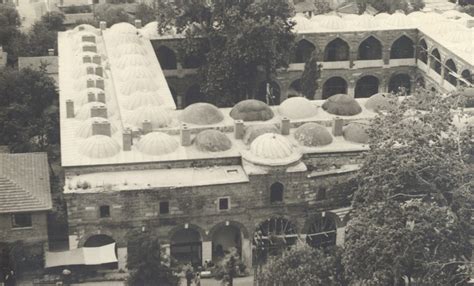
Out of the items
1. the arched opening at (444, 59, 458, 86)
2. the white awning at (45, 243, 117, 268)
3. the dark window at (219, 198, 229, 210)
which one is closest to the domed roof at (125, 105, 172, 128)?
the dark window at (219, 198, 229, 210)

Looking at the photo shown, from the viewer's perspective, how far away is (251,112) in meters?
54.5

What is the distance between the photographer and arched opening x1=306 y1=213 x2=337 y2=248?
4947cm

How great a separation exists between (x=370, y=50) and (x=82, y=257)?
34.0 meters

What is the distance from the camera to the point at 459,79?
2467 inches

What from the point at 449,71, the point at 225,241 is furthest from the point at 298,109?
the point at 449,71

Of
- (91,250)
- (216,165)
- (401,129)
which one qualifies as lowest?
(91,250)

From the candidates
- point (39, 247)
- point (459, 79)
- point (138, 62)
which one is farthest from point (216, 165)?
point (459, 79)

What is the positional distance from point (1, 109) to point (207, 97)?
49.3 feet

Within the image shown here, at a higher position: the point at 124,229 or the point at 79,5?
the point at 79,5

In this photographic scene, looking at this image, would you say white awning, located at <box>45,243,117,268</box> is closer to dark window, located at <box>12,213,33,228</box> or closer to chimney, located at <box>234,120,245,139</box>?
dark window, located at <box>12,213,33,228</box>

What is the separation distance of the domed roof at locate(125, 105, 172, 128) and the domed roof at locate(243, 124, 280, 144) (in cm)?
518

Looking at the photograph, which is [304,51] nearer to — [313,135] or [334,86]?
[334,86]

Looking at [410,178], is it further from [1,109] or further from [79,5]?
[79,5]

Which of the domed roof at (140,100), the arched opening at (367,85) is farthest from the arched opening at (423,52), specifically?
the domed roof at (140,100)
